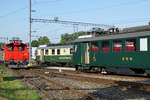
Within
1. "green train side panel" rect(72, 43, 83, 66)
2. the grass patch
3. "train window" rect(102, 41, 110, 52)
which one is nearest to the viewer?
the grass patch

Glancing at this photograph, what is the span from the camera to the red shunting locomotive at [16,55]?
875 inches

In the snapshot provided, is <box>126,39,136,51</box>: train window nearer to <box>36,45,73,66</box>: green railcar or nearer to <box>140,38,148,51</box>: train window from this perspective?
<box>140,38,148,51</box>: train window

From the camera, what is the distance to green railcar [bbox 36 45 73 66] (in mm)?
25656

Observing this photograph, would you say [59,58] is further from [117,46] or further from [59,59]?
[117,46]

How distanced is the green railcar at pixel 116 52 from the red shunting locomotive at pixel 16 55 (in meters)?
7.01

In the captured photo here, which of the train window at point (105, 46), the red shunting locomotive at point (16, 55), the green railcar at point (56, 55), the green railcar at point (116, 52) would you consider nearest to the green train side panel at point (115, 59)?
the green railcar at point (116, 52)

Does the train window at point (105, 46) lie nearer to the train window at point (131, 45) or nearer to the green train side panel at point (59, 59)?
the train window at point (131, 45)

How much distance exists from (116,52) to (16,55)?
12.4 m

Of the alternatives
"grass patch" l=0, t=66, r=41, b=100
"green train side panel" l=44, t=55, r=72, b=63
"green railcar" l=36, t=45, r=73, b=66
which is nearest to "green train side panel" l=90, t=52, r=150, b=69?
"grass patch" l=0, t=66, r=41, b=100

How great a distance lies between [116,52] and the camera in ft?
47.3

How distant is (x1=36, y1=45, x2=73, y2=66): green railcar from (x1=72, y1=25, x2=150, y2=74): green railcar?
7.19 metres

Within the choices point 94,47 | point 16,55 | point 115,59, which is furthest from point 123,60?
point 16,55

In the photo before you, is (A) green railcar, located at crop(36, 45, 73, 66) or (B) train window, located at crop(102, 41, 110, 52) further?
(A) green railcar, located at crop(36, 45, 73, 66)

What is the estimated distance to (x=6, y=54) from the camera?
73.7ft
